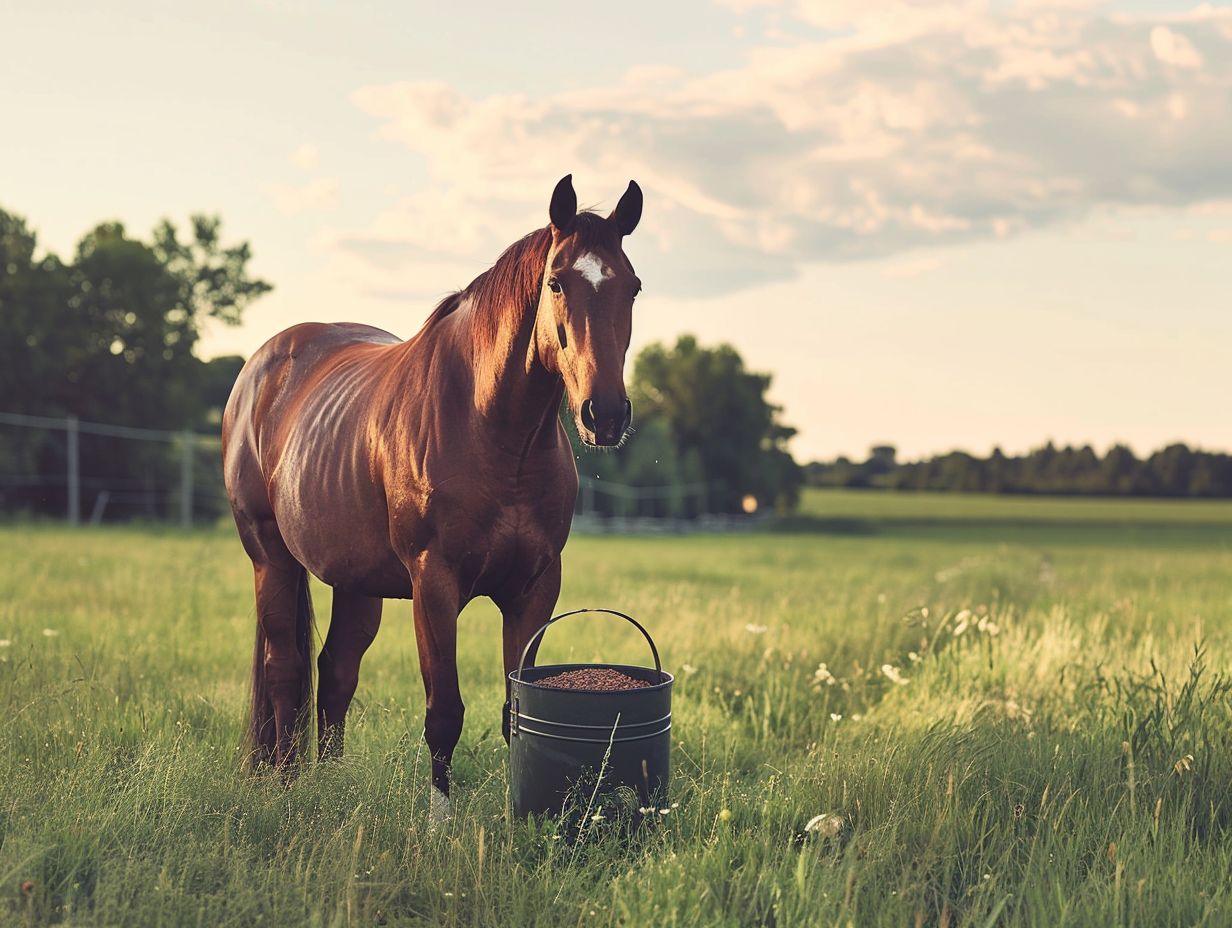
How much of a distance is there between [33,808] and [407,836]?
1.39 meters

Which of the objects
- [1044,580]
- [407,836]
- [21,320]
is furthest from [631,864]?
[21,320]

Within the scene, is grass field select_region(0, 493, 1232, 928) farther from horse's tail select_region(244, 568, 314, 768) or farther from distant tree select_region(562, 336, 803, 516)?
distant tree select_region(562, 336, 803, 516)

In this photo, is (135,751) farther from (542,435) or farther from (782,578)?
(782,578)

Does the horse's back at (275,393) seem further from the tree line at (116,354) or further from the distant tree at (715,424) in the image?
the distant tree at (715,424)

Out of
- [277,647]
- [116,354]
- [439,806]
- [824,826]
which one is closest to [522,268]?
[439,806]

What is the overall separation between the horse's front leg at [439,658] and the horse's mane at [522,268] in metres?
1.06

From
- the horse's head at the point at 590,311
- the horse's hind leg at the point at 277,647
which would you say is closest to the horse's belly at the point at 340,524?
the horse's hind leg at the point at 277,647

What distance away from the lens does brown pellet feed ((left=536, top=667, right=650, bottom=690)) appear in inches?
150

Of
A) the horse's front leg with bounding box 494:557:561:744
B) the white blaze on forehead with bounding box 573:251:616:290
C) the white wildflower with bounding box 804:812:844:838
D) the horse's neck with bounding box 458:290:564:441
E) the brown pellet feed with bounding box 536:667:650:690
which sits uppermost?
the white blaze on forehead with bounding box 573:251:616:290

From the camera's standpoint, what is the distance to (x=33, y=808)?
140 inches

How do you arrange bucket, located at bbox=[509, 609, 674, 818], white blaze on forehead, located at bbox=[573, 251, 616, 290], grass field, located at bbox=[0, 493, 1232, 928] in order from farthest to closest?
bucket, located at bbox=[509, 609, 674, 818] < white blaze on forehead, located at bbox=[573, 251, 616, 290] < grass field, located at bbox=[0, 493, 1232, 928]

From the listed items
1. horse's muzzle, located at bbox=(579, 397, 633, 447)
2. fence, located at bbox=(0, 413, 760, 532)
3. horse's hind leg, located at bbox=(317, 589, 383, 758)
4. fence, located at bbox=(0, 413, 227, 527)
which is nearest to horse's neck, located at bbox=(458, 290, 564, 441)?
horse's muzzle, located at bbox=(579, 397, 633, 447)

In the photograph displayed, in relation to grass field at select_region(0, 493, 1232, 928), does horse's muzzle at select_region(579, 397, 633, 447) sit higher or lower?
higher

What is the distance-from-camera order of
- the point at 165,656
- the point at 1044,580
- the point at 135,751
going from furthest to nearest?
the point at 1044,580 < the point at 165,656 < the point at 135,751
